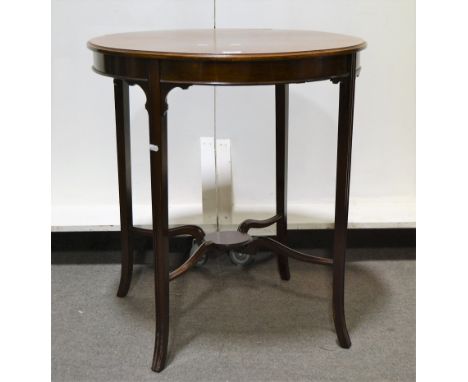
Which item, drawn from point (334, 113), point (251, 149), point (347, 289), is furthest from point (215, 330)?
point (334, 113)

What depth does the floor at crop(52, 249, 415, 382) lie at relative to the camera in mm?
1714

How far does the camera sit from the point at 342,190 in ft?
5.61

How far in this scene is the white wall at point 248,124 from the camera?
2230 millimetres

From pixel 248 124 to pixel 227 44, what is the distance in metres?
0.74

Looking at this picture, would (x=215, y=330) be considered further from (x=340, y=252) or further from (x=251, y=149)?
(x=251, y=149)

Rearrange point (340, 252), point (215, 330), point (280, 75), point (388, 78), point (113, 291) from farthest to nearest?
point (388, 78)
point (113, 291)
point (215, 330)
point (340, 252)
point (280, 75)

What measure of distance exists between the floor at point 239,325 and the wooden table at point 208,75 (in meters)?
0.09

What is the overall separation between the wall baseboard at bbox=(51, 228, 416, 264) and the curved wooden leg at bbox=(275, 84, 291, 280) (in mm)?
262

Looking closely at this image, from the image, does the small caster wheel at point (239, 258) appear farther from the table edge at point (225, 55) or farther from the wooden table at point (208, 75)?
the table edge at point (225, 55)

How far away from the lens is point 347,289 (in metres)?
2.16

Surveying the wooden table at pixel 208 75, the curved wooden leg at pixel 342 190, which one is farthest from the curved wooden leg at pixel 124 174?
the curved wooden leg at pixel 342 190

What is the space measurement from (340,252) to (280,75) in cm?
53

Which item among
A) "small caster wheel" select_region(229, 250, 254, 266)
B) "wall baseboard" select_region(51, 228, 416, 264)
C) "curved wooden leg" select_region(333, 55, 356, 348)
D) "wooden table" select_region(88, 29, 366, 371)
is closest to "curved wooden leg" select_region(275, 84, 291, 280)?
"wooden table" select_region(88, 29, 366, 371)

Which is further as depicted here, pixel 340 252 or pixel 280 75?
pixel 340 252
